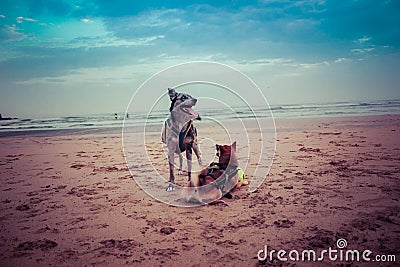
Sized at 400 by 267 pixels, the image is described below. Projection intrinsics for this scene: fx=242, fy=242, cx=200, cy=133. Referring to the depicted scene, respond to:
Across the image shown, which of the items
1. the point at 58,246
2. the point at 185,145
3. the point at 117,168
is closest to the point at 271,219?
the point at 185,145

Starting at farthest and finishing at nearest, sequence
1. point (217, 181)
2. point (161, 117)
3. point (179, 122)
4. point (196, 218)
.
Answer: point (161, 117), point (179, 122), point (217, 181), point (196, 218)

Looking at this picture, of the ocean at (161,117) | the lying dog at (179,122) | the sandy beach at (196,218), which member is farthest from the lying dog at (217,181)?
the ocean at (161,117)

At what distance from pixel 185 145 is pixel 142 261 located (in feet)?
9.24

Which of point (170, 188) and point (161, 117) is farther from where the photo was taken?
point (161, 117)

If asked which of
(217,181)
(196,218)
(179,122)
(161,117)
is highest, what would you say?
(161,117)

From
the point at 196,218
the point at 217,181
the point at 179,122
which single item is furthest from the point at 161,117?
the point at 196,218

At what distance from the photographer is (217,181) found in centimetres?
449

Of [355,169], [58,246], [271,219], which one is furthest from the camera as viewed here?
[355,169]

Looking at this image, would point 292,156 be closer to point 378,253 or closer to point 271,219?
point 271,219

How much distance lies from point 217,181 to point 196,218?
0.89 metres

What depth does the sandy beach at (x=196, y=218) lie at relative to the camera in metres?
2.90

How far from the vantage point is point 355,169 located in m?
5.92

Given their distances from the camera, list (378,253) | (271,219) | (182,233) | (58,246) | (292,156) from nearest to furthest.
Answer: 1. (378,253)
2. (58,246)
3. (182,233)
4. (271,219)
5. (292,156)

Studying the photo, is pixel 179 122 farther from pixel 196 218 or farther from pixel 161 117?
pixel 161 117
